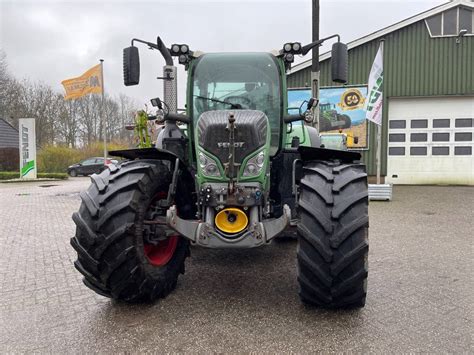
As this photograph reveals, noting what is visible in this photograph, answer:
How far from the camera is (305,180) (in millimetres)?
3035

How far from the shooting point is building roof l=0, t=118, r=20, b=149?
94.0 ft

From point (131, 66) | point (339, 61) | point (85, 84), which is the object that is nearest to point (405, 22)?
point (339, 61)

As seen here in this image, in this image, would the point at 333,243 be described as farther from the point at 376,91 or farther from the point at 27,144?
the point at 27,144

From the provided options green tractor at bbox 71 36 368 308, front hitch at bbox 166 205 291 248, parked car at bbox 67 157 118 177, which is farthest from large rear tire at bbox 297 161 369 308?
parked car at bbox 67 157 118 177

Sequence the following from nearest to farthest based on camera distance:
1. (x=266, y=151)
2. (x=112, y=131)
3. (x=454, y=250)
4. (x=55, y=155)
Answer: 1. (x=266, y=151)
2. (x=454, y=250)
3. (x=55, y=155)
4. (x=112, y=131)

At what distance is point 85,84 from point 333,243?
21239mm

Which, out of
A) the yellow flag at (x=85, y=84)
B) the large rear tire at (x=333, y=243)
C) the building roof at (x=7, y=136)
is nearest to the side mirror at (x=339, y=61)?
the large rear tire at (x=333, y=243)

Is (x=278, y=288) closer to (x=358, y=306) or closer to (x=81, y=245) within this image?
(x=358, y=306)

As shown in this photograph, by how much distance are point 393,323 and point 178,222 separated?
1.87 metres

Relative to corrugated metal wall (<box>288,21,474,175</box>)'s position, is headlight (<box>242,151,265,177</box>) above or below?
below

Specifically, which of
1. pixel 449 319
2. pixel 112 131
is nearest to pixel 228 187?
pixel 449 319

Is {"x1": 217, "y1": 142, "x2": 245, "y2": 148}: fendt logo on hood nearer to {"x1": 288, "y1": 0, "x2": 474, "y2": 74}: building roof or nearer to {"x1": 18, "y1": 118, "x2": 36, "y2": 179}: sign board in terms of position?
{"x1": 288, "y1": 0, "x2": 474, "y2": 74}: building roof

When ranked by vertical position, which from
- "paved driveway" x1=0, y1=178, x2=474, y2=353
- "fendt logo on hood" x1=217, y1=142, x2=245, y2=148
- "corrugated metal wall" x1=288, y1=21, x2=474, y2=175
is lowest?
"paved driveway" x1=0, y1=178, x2=474, y2=353

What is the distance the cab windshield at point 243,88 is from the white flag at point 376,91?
727 cm
